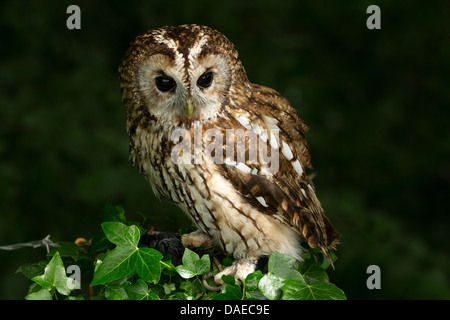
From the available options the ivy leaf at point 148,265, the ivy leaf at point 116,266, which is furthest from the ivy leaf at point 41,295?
the ivy leaf at point 148,265

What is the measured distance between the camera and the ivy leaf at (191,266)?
1372mm

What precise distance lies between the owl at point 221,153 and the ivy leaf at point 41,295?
47 cm

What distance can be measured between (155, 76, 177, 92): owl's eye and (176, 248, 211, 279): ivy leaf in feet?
1.61

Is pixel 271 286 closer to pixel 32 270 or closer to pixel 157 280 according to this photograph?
pixel 157 280

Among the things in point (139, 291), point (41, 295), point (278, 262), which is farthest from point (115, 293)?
point (278, 262)

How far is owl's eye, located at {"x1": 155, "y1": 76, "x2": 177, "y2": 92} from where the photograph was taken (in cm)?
151

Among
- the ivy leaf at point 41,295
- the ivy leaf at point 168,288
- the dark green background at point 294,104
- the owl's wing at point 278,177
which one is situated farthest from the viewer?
the dark green background at point 294,104

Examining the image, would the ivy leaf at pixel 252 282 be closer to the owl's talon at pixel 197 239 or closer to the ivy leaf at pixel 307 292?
the ivy leaf at pixel 307 292


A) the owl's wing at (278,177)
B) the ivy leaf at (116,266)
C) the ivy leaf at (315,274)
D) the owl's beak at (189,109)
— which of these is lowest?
Result: the ivy leaf at (315,274)

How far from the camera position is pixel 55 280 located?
4.33 ft

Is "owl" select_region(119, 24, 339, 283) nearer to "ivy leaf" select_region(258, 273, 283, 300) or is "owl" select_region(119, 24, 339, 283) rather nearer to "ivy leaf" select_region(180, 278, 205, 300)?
"ivy leaf" select_region(180, 278, 205, 300)

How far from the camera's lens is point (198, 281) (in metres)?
1.43

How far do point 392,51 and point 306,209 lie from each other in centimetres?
186

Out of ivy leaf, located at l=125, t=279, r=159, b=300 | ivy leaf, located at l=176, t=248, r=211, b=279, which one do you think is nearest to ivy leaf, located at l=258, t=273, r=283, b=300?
ivy leaf, located at l=176, t=248, r=211, b=279
